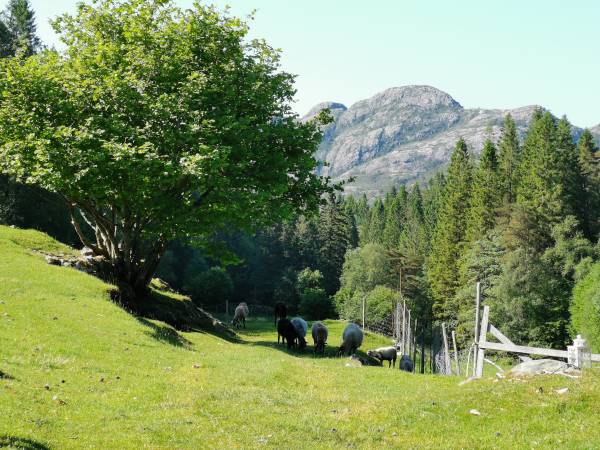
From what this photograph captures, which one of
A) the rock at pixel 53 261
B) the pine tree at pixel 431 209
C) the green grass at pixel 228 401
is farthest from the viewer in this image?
the pine tree at pixel 431 209

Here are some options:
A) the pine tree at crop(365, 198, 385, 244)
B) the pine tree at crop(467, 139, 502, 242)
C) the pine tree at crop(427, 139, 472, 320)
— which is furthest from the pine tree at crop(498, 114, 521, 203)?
the pine tree at crop(365, 198, 385, 244)

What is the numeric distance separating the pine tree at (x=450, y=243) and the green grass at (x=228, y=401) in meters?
75.5

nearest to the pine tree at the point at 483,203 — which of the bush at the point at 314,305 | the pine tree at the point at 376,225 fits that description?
the bush at the point at 314,305

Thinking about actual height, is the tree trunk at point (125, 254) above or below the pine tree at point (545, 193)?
below

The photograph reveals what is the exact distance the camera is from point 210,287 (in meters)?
105

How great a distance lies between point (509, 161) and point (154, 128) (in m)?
82.1

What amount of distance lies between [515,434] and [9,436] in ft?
33.1

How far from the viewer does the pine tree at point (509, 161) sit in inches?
3674

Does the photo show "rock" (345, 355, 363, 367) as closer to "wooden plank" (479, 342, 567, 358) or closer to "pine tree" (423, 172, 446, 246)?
"wooden plank" (479, 342, 567, 358)

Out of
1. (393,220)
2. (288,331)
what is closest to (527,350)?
(288,331)

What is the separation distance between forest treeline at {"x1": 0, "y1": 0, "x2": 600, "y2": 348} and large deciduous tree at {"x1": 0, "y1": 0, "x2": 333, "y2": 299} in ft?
14.1

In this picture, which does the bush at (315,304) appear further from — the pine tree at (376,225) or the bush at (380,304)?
the pine tree at (376,225)

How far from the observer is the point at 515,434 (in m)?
12.2

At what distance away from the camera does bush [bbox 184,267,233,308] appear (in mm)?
105438
